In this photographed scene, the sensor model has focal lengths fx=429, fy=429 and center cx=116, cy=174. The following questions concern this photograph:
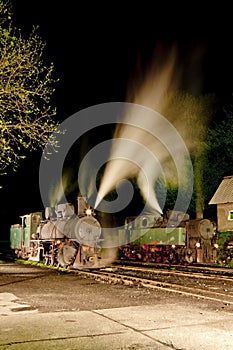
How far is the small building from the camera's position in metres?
Result: 29.2

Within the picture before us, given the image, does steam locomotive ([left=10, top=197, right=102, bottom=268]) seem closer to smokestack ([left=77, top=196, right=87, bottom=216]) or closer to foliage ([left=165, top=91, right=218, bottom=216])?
smokestack ([left=77, top=196, right=87, bottom=216])

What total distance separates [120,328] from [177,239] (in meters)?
19.0

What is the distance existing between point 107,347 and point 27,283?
29.0 ft

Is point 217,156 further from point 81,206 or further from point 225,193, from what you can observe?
point 81,206

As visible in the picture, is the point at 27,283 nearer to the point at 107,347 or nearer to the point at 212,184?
the point at 107,347

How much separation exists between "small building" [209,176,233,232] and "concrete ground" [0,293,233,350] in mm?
20361

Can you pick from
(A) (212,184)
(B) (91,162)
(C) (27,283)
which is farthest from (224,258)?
(B) (91,162)

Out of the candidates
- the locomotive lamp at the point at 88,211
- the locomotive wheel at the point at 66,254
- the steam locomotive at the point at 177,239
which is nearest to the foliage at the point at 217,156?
the steam locomotive at the point at 177,239

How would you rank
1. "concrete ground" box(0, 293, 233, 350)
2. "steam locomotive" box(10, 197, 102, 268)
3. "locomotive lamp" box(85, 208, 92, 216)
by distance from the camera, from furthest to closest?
"locomotive lamp" box(85, 208, 92, 216) < "steam locomotive" box(10, 197, 102, 268) < "concrete ground" box(0, 293, 233, 350)

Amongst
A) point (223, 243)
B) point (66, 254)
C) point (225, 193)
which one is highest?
point (225, 193)

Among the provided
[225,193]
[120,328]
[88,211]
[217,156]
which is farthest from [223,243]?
[120,328]

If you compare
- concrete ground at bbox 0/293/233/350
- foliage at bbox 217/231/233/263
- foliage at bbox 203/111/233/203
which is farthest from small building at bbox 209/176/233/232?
concrete ground at bbox 0/293/233/350

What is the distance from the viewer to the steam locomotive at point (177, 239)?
26203mm

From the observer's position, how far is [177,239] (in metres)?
26.2
